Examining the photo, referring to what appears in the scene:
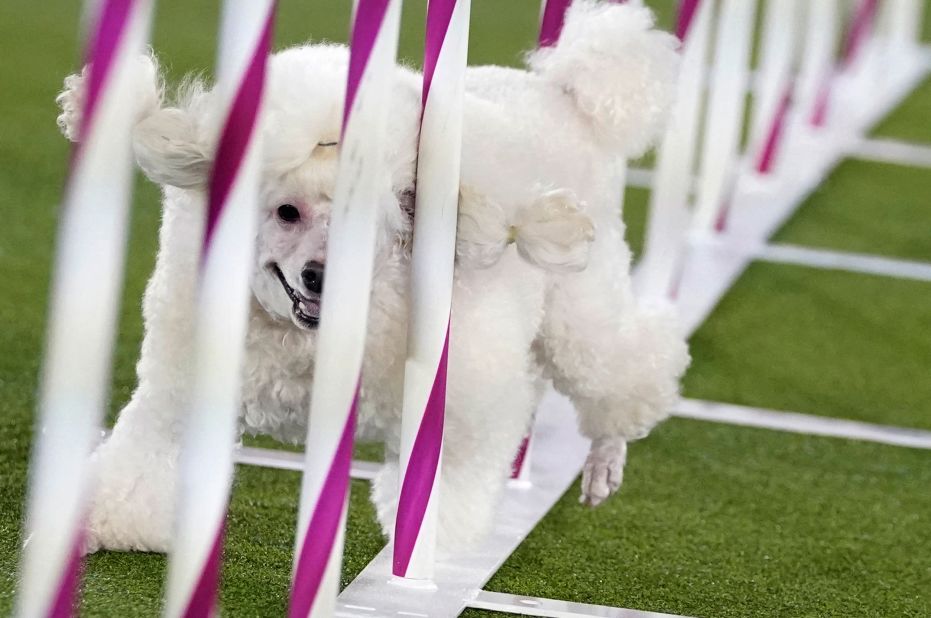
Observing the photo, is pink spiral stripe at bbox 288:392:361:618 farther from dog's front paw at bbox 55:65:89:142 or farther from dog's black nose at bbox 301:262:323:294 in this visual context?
dog's front paw at bbox 55:65:89:142

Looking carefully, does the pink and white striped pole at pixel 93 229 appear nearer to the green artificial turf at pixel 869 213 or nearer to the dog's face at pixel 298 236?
the dog's face at pixel 298 236

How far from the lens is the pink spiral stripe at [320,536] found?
4.89 ft

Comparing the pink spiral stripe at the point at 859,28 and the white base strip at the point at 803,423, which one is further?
the pink spiral stripe at the point at 859,28

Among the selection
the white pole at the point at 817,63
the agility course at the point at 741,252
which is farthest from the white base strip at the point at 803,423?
the white pole at the point at 817,63

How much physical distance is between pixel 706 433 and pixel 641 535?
522 mm

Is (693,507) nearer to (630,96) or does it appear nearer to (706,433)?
(706,433)

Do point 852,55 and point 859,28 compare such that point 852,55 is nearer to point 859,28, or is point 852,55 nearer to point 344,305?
point 859,28

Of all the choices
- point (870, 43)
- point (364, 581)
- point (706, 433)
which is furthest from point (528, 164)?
point (870, 43)

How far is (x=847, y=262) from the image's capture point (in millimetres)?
3840

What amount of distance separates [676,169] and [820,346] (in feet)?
1.88

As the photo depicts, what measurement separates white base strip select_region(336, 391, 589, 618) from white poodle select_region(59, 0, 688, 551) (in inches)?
2.3

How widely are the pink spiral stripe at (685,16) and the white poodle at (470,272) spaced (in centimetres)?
55

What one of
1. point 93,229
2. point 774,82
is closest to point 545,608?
point 93,229

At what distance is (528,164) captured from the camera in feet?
6.39
